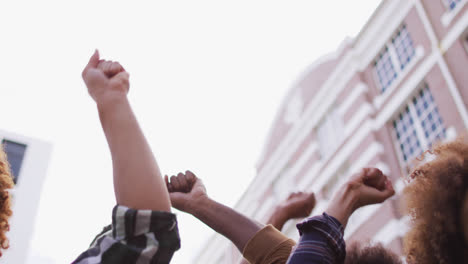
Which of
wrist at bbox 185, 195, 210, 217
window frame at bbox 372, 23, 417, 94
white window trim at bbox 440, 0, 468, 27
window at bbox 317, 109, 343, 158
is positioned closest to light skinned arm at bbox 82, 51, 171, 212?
wrist at bbox 185, 195, 210, 217

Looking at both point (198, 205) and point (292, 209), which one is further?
point (292, 209)

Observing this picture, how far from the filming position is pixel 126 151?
114 centimetres

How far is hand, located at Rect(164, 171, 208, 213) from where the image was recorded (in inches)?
73.5

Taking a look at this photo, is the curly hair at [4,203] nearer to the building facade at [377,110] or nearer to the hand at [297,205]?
the hand at [297,205]

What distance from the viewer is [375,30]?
55.3 ft

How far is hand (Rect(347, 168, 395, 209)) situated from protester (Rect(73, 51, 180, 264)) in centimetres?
70

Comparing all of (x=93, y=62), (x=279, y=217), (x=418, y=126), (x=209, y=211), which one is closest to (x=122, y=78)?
(x=93, y=62)

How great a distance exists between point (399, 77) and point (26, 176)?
998 inches

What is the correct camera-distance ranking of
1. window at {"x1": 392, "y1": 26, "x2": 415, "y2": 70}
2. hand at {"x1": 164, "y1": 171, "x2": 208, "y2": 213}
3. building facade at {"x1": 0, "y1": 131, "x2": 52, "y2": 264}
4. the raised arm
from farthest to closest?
building facade at {"x1": 0, "y1": 131, "x2": 52, "y2": 264}
window at {"x1": 392, "y1": 26, "x2": 415, "y2": 70}
hand at {"x1": 164, "y1": 171, "x2": 208, "y2": 213}
the raised arm

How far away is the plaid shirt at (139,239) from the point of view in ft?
3.45

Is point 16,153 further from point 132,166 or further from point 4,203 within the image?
point 132,166

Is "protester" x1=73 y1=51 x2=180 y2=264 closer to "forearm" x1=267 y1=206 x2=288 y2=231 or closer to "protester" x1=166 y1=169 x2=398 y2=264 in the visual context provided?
"protester" x1=166 y1=169 x2=398 y2=264

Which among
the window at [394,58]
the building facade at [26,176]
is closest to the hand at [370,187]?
the window at [394,58]

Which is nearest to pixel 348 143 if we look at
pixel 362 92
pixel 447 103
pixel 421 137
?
pixel 362 92
